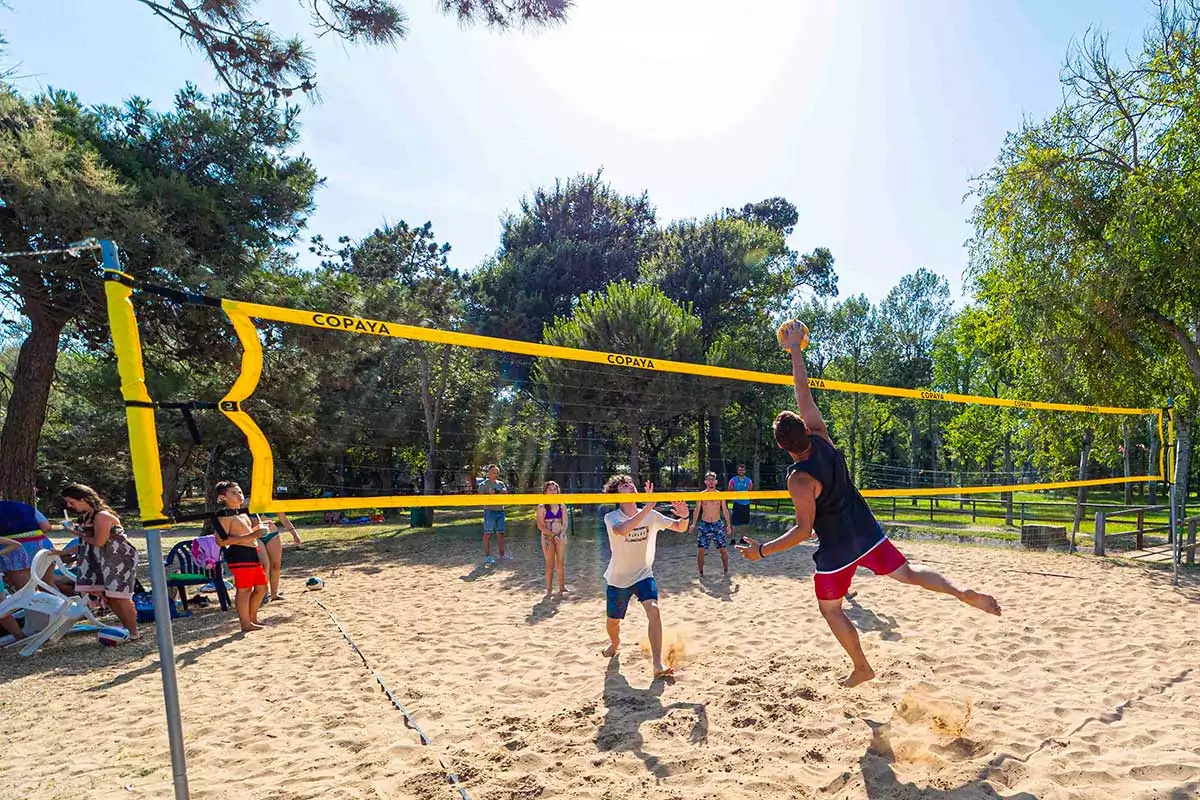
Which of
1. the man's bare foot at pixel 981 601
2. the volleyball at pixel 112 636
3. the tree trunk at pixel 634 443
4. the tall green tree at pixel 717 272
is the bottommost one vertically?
the volleyball at pixel 112 636

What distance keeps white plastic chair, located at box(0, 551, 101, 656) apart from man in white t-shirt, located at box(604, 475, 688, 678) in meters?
4.86

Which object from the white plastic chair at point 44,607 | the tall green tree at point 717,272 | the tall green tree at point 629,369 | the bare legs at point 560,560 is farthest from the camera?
the tall green tree at point 717,272

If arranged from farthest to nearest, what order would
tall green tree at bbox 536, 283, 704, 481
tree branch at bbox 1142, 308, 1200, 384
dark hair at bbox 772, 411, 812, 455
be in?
tall green tree at bbox 536, 283, 704, 481 → tree branch at bbox 1142, 308, 1200, 384 → dark hair at bbox 772, 411, 812, 455

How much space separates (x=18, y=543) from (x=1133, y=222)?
13330 millimetres

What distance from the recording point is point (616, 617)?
483 centimetres

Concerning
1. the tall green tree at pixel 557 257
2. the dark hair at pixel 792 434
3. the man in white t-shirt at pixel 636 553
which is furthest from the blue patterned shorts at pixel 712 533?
the tall green tree at pixel 557 257

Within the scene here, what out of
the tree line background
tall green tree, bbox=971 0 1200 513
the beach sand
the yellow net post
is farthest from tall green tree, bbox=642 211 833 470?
the yellow net post

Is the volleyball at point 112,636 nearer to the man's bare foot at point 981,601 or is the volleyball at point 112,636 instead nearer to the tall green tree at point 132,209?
the tall green tree at point 132,209

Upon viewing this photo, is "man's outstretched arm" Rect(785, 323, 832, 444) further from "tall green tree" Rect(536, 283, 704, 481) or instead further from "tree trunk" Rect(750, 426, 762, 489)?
"tree trunk" Rect(750, 426, 762, 489)

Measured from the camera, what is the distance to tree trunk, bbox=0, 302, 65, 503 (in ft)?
28.9

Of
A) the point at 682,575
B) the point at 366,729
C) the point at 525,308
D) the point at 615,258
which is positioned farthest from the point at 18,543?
the point at 615,258

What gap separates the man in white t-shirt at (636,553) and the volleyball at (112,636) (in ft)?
15.0

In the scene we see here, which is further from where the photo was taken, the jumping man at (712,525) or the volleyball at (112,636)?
the jumping man at (712,525)

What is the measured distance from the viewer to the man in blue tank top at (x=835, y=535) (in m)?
3.39
